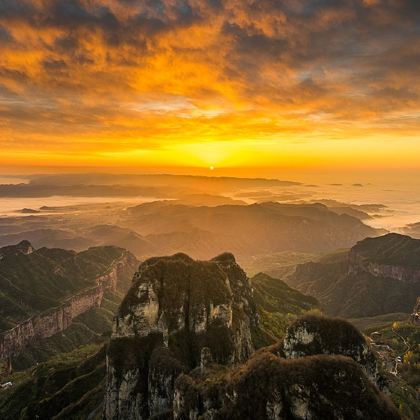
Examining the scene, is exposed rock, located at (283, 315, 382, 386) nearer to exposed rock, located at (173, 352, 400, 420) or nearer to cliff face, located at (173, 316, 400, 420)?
cliff face, located at (173, 316, 400, 420)

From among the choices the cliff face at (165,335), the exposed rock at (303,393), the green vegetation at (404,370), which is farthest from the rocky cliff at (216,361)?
the green vegetation at (404,370)

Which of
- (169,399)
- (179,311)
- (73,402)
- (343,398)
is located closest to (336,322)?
(343,398)

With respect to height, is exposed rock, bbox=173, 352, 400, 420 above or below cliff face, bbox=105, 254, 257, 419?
above

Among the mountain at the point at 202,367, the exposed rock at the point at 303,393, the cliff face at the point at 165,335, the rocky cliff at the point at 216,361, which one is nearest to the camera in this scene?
the exposed rock at the point at 303,393

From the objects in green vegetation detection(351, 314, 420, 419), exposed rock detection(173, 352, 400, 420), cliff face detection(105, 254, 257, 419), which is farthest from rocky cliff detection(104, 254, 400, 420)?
green vegetation detection(351, 314, 420, 419)

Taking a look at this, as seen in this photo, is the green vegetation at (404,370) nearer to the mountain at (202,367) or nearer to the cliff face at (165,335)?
the mountain at (202,367)

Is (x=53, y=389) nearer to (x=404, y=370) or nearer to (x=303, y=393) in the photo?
(x=303, y=393)

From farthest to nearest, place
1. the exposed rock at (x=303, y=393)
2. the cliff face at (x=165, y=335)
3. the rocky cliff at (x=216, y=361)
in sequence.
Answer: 1. the cliff face at (x=165, y=335)
2. the rocky cliff at (x=216, y=361)
3. the exposed rock at (x=303, y=393)
